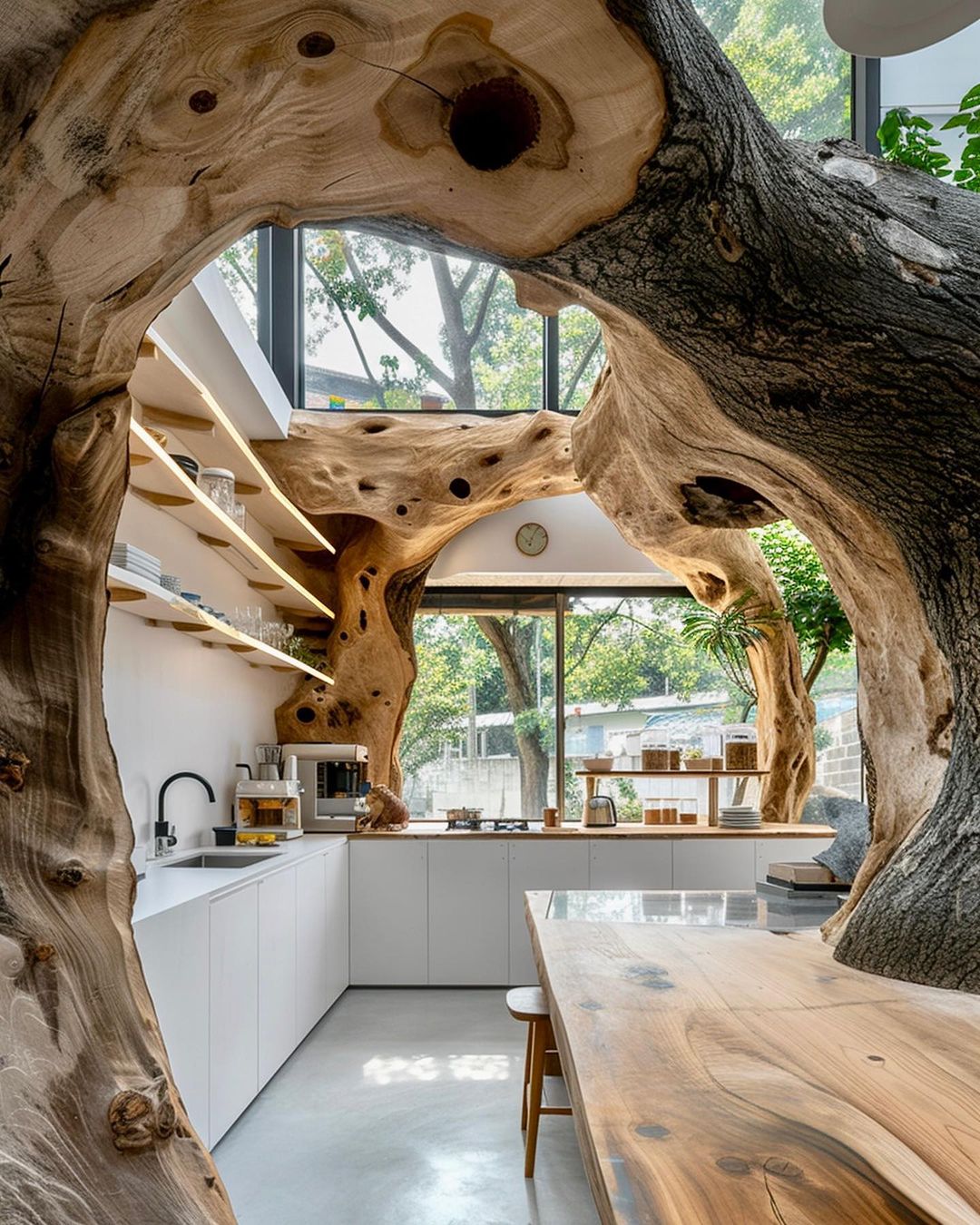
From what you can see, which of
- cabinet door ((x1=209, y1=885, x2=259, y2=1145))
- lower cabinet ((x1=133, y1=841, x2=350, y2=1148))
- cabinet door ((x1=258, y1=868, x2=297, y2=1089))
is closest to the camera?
lower cabinet ((x1=133, y1=841, x2=350, y2=1148))

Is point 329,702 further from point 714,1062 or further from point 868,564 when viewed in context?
point 714,1062

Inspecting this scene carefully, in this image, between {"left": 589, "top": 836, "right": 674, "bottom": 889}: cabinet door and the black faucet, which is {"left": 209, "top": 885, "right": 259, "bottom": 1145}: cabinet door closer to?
the black faucet

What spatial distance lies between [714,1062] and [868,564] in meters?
1.32

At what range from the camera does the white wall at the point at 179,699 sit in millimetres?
3650

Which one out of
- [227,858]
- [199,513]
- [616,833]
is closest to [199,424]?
[199,513]

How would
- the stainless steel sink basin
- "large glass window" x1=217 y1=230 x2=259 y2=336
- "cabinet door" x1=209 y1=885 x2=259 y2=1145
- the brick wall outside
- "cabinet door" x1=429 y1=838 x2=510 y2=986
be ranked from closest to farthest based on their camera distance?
1. "cabinet door" x1=209 y1=885 x2=259 y2=1145
2. the stainless steel sink basin
3. "large glass window" x1=217 y1=230 x2=259 y2=336
4. "cabinet door" x1=429 y1=838 x2=510 y2=986
5. the brick wall outside

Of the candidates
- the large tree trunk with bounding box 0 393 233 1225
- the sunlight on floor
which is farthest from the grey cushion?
the large tree trunk with bounding box 0 393 233 1225

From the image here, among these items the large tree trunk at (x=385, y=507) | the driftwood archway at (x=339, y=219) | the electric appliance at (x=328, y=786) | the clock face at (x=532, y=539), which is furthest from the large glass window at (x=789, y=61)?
the driftwood archway at (x=339, y=219)

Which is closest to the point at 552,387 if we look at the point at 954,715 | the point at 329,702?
the point at 329,702

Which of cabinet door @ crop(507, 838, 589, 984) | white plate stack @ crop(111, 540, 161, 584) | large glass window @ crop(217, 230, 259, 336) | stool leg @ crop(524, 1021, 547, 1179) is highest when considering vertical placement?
large glass window @ crop(217, 230, 259, 336)

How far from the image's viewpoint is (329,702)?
6191mm

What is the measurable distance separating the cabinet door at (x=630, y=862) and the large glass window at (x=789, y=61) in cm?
407

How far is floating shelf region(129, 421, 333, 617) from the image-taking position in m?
3.09

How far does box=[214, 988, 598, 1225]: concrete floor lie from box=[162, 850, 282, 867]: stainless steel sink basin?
31.1 inches
